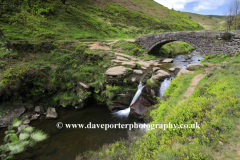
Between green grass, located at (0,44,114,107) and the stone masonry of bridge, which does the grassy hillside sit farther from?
the stone masonry of bridge

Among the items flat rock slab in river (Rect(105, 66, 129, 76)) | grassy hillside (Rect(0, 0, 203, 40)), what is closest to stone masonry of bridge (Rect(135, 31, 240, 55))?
flat rock slab in river (Rect(105, 66, 129, 76))

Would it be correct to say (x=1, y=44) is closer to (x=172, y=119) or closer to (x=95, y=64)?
(x=95, y=64)

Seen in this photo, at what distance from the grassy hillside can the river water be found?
895 centimetres

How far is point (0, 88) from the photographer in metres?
8.78

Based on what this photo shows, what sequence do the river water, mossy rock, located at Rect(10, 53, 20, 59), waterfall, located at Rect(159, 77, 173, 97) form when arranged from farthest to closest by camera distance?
mossy rock, located at Rect(10, 53, 20, 59), waterfall, located at Rect(159, 77, 173, 97), the river water

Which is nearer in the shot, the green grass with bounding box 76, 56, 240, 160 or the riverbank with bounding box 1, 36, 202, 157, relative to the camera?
the green grass with bounding box 76, 56, 240, 160

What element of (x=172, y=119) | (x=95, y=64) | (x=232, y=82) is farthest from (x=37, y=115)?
(x=232, y=82)

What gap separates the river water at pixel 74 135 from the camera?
667 cm

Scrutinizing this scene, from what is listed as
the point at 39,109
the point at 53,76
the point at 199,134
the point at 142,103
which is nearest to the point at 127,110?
the point at 142,103

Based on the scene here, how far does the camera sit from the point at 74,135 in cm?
780

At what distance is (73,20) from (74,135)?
2287 cm

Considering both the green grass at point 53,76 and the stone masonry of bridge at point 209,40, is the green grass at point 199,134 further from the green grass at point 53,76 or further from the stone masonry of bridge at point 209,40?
the stone masonry of bridge at point 209,40

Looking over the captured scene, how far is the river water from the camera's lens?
263 inches

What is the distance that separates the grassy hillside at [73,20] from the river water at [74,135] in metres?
8.95
